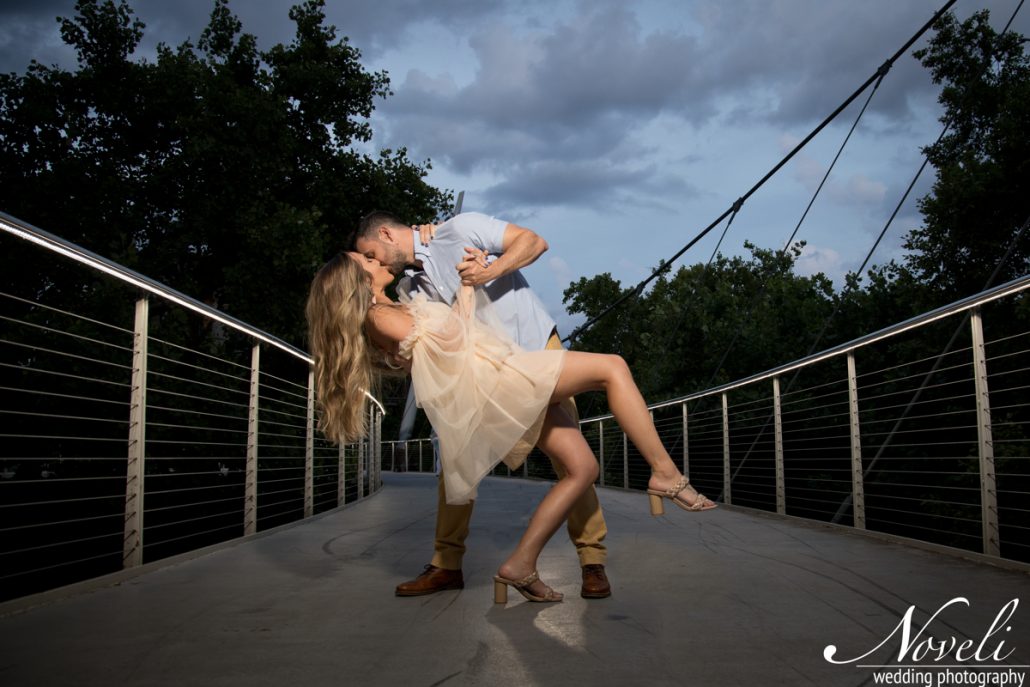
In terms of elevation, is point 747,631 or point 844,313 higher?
point 844,313

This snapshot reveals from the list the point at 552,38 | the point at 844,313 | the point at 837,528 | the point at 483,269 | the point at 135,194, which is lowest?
the point at 837,528

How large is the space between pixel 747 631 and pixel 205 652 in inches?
49.6

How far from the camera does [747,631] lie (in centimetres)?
208

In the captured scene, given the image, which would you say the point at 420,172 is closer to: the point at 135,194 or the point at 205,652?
the point at 135,194

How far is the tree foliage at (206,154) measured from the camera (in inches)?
500

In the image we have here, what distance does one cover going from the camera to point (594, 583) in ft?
8.58

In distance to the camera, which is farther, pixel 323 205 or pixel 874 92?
pixel 323 205

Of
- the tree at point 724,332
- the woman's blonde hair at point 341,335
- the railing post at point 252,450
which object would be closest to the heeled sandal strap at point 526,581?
the woman's blonde hair at point 341,335

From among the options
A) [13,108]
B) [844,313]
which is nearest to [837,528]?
[844,313]

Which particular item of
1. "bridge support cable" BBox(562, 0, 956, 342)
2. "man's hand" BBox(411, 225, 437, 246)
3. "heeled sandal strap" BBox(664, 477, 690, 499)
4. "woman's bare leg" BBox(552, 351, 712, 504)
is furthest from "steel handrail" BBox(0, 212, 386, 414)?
"bridge support cable" BBox(562, 0, 956, 342)

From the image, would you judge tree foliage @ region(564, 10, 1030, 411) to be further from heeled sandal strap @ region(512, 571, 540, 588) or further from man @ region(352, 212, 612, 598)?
heeled sandal strap @ region(512, 571, 540, 588)

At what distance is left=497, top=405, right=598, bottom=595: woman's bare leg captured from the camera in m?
2.48

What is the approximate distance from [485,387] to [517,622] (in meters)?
0.65

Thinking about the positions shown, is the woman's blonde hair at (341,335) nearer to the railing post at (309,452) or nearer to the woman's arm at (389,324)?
the woman's arm at (389,324)
